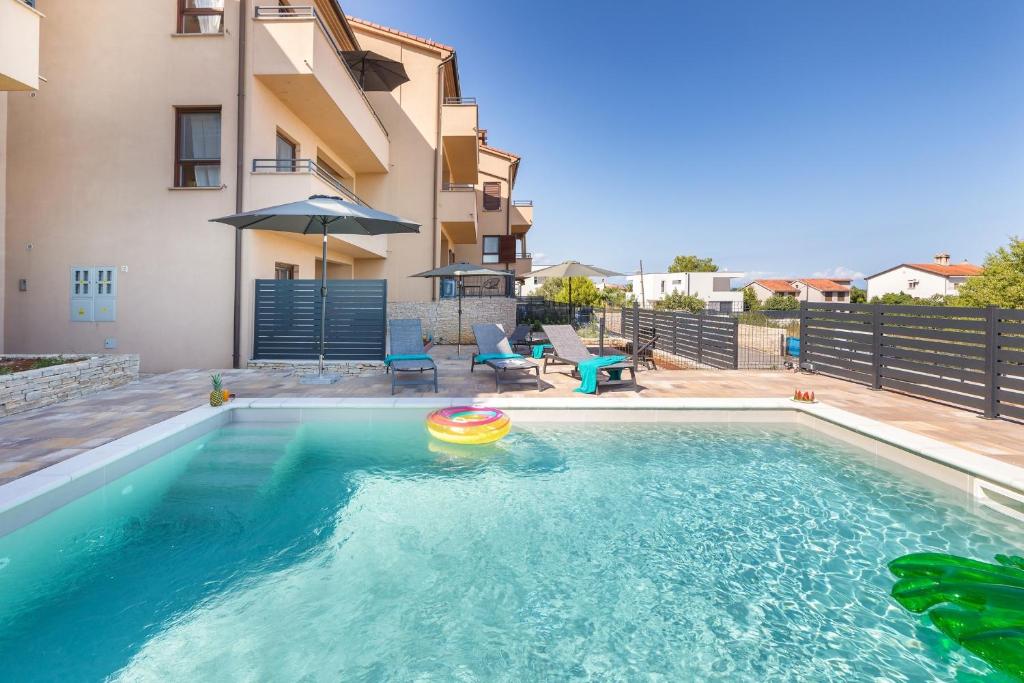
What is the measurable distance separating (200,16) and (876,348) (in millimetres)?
14986

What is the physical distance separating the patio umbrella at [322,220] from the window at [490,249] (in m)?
16.3

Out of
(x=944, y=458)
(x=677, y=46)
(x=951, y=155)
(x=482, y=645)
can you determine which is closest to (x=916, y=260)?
(x=951, y=155)

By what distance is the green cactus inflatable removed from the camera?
2.55m

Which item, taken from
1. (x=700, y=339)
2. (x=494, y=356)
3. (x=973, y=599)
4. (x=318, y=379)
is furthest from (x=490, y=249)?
(x=973, y=599)

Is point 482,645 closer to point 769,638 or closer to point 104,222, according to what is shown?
point 769,638

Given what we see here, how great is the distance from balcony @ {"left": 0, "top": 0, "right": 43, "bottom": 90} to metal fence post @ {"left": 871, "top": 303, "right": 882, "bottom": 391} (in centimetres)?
1379

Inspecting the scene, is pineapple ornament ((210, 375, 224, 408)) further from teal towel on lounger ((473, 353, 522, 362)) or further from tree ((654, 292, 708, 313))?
tree ((654, 292, 708, 313))

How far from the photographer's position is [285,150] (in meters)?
11.9

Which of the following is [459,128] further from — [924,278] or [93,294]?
[924,278]

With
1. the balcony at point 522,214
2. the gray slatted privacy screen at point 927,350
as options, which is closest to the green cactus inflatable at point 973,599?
the gray slatted privacy screen at point 927,350

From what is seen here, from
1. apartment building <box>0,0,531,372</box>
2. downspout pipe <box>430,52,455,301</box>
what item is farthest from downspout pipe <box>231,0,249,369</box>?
downspout pipe <box>430,52,455,301</box>

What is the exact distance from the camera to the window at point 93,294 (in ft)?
32.8

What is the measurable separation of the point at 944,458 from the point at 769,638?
3324mm

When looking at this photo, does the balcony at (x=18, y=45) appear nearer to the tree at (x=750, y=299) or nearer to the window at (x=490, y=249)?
the window at (x=490, y=249)
